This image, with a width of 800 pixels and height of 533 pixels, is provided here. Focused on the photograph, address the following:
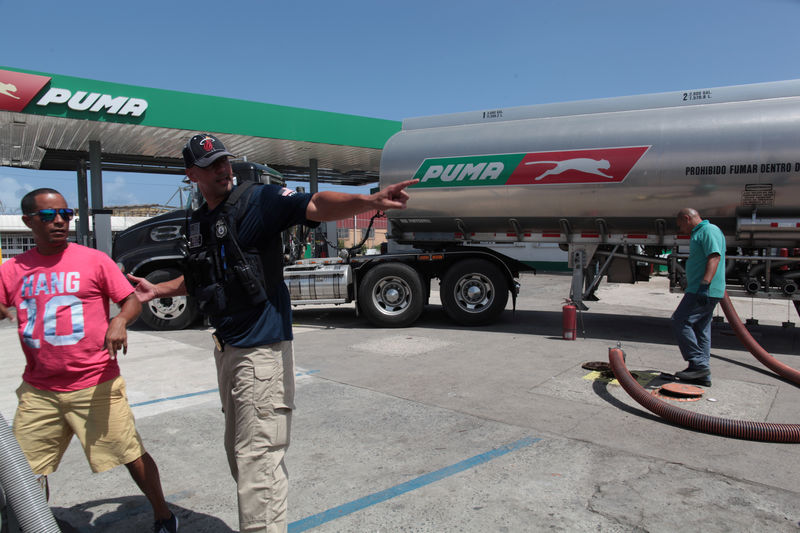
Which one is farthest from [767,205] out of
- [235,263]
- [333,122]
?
[333,122]

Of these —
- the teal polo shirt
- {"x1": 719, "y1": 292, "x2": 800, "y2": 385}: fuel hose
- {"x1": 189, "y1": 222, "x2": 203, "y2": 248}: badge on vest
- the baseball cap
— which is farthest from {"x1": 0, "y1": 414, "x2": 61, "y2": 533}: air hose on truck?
{"x1": 719, "y1": 292, "x2": 800, "y2": 385}: fuel hose

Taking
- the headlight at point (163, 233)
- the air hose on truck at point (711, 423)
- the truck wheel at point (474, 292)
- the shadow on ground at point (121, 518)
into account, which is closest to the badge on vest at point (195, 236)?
the shadow on ground at point (121, 518)

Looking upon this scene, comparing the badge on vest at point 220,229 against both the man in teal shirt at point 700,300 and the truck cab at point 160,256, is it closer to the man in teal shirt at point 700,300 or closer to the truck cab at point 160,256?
the man in teal shirt at point 700,300

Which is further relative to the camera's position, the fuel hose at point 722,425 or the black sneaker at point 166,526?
the fuel hose at point 722,425

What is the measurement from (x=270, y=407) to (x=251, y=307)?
1.53ft

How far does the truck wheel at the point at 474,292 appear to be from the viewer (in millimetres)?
9555

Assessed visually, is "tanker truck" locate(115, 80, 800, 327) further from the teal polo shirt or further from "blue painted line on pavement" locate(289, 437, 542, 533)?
"blue painted line on pavement" locate(289, 437, 542, 533)

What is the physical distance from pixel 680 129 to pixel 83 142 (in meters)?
17.1

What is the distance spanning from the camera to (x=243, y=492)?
7.80ft

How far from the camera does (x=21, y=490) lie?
1999 millimetres

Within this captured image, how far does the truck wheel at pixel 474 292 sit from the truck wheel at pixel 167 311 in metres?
→ 4.56

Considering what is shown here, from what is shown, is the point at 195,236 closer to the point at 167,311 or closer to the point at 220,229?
the point at 220,229

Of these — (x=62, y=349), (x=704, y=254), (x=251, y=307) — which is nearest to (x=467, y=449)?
(x=251, y=307)

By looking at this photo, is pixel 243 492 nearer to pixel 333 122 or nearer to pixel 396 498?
pixel 396 498
